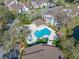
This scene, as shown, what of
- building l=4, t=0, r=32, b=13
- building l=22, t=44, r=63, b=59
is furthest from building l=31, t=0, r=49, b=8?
building l=22, t=44, r=63, b=59

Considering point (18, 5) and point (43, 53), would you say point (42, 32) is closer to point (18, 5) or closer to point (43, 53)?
point (43, 53)

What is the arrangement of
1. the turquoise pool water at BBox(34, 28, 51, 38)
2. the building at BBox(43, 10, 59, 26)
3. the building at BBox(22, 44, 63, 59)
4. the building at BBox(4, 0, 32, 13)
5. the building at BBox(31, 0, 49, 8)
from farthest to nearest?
the building at BBox(31, 0, 49, 8), the building at BBox(4, 0, 32, 13), the building at BBox(43, 10, 59, 26), the turquoise pool water at BBox(34, 28, 51, 38), the building at BBox(22, 44, 63, 59)

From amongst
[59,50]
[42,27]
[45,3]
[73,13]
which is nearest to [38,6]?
[45,3]

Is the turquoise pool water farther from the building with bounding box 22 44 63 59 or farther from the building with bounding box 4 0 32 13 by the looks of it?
the building with bounding box 4 0 32 13

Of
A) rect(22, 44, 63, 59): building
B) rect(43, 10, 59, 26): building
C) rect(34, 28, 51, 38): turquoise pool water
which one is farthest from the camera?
rect(43, 10, 59, 26): building

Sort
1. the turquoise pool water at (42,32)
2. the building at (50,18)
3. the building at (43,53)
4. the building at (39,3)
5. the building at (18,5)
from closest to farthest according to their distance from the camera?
1. the building at (43,53)
2. the turquoise pool water at (42,32)
3. the building at (50,18)
4. the building at (18,5)
5. the building at (39,3)

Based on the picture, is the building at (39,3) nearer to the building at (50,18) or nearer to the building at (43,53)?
the building at (50,18)

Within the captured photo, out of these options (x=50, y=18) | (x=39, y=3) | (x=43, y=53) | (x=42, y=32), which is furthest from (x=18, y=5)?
(x=43, y=53)

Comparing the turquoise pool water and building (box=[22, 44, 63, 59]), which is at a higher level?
building (box=[22, 44, 63, 59])

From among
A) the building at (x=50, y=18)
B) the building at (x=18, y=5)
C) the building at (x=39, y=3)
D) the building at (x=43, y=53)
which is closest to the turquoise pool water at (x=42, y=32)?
the building at (x=43, y=53)
